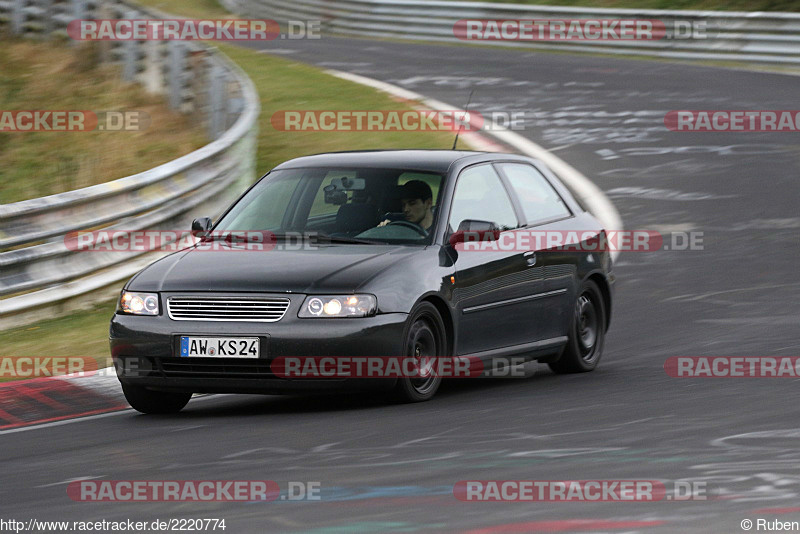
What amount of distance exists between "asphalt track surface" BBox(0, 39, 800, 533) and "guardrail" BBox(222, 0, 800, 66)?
1252 cm

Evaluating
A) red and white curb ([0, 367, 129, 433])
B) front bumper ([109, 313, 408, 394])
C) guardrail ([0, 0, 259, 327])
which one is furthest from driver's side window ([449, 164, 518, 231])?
guardrail ([0, 0, 259, 327])

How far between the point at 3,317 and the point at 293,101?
1217 centimetres

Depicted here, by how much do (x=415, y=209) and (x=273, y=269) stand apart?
46.6 inches

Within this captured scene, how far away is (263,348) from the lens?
847 centimetres

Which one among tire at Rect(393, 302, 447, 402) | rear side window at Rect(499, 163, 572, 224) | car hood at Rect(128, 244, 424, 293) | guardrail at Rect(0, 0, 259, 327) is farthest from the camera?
guardrail at Rect(0, 0, 259, 327)

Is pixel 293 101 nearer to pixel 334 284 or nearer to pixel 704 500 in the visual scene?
pixel 334 284

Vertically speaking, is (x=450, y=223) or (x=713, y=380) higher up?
(x=450, y=223)

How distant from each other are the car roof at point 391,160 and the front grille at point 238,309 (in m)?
1.64

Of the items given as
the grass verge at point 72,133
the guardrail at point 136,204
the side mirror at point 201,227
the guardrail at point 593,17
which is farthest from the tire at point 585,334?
the guardrail at point 593,17

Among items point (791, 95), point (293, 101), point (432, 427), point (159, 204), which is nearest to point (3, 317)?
point (159, 204)

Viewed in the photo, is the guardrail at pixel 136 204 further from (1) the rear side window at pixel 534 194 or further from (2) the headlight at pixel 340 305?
(2) the headlight at pixel 340 305

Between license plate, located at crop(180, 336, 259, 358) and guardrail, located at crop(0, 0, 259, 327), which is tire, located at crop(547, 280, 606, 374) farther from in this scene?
guardrail, located at crop(0, 0, 259, 327)

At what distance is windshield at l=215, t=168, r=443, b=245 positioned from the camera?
940 centimetres

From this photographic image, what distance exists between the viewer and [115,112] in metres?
19.8
